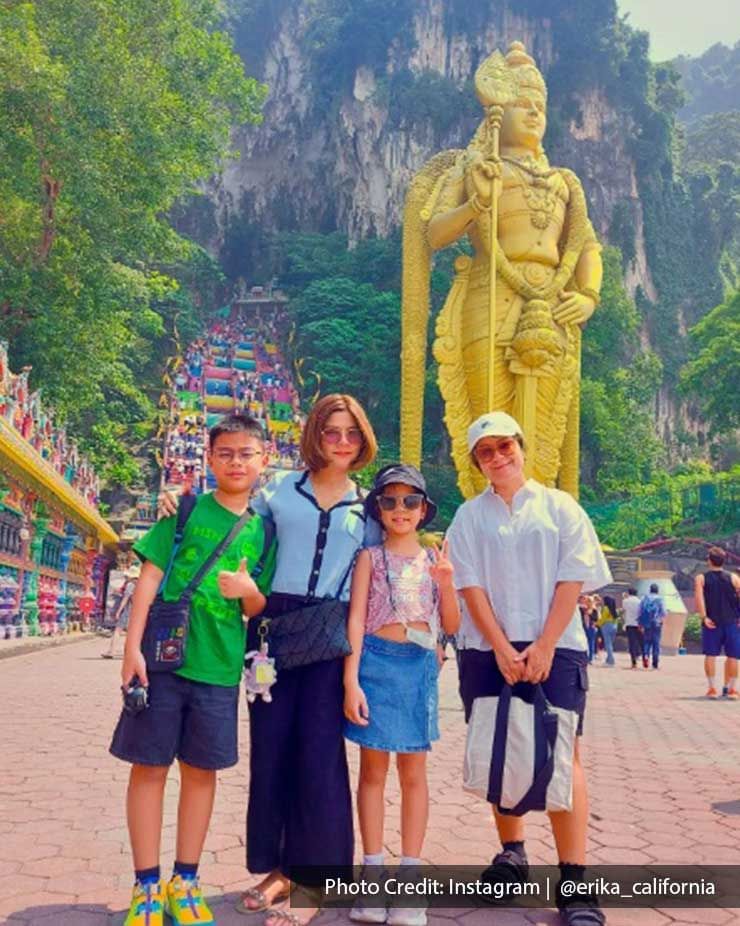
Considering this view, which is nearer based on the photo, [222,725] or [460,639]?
[222,725]

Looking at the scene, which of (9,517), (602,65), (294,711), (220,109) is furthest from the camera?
(602,65)

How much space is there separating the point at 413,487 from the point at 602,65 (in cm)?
4404

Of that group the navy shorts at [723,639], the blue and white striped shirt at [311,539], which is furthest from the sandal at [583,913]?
the navy shorts at [723,639]

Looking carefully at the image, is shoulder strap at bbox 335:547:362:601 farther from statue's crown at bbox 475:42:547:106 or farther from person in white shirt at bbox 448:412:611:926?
statue's crown at bbox 475:42:547:106

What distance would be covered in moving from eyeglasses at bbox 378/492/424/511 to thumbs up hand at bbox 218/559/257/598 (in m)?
0.44

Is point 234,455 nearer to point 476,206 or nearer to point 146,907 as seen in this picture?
point 146,907

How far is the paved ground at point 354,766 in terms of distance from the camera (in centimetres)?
225

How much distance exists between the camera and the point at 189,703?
2170mm

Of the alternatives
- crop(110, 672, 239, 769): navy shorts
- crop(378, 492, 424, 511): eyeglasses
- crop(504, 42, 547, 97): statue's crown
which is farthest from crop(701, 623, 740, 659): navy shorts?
crop(504, 42, 547, 97): statue's crown

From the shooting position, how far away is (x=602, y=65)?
40.8 m

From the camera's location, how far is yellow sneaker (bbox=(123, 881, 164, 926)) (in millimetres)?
2004

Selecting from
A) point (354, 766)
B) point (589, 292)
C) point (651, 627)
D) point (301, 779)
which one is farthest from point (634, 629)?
point (301, 779)

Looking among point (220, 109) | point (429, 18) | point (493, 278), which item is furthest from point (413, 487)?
point (429, 18)

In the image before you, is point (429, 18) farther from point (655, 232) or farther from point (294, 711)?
point (294, 711)
